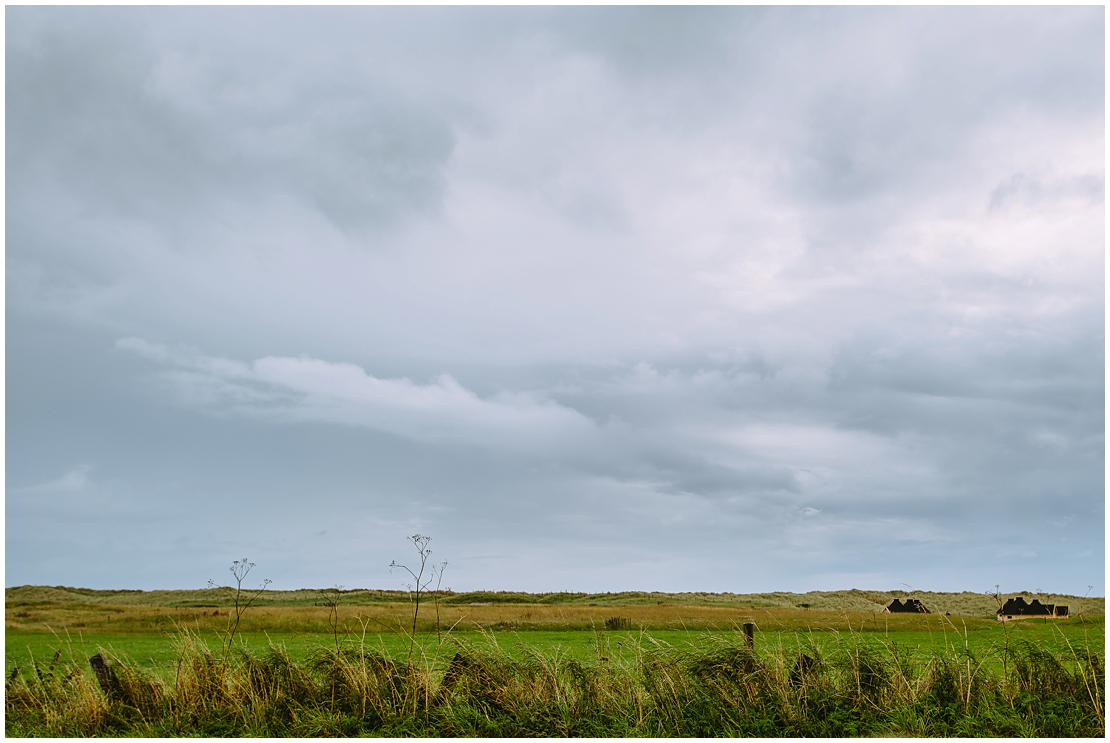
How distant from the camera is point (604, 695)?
435 inches

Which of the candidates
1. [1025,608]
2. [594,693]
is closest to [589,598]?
[1025,608]

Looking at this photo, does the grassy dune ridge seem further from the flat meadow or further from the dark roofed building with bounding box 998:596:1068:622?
the flat meadow

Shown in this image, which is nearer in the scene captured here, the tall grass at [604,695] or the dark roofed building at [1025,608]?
the tall grass at [604,695]

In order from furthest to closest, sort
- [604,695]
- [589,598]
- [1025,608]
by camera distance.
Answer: [589,598], [1025,608], [604,695]

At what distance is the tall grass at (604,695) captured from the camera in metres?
10.8

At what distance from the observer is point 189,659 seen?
12.1 metres

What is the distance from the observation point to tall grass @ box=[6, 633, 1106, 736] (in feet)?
35.4

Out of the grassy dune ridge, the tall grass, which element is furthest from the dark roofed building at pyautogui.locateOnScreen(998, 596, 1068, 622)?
the tall grass

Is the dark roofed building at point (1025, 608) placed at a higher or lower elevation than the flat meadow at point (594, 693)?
lower

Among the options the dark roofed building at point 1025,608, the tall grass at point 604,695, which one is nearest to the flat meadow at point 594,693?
the tall grass at point 604,695

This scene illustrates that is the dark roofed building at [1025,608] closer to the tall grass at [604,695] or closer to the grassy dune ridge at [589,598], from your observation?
the grassy dune ridge at [589,598]

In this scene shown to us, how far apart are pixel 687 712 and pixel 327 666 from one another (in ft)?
18.9

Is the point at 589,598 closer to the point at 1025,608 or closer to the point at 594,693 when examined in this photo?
the point at 1025,608

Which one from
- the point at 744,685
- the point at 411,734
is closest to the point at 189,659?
the point at 411,734
